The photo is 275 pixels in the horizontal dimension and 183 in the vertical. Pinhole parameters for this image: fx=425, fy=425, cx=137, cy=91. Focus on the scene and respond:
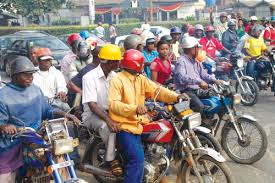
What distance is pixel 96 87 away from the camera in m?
4.80

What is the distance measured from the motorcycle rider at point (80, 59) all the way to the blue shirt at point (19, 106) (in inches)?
109

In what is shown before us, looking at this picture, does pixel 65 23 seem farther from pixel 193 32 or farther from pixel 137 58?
pixel 137 58

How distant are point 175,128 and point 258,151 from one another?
183 centimetres

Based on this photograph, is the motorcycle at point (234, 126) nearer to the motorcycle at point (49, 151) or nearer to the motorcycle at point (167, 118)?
the motorcycle at point (167, 118)

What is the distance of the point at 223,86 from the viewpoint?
19.0 feet

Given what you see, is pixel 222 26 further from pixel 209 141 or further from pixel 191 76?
pixel 209 141

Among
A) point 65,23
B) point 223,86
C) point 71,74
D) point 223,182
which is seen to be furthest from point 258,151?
point 65,23

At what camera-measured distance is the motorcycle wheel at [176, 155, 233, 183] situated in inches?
170

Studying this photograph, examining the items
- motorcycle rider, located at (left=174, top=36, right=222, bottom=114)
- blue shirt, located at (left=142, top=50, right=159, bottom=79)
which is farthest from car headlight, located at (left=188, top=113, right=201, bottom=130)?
blue shirt, located at (left=142, top=50, right=159, bottom=79)

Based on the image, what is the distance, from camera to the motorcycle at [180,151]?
4.34m

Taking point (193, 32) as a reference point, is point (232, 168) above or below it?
below

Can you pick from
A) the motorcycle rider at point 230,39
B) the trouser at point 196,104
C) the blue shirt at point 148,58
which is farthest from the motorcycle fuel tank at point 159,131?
the motorcycle rider at point 230,39

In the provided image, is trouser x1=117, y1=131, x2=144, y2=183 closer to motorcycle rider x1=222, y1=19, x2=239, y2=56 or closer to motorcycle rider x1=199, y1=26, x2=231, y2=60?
motorcycle rider x1=199, y1=26, x2=231, y2=60

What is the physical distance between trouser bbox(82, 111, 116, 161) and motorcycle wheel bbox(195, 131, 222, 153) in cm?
110
